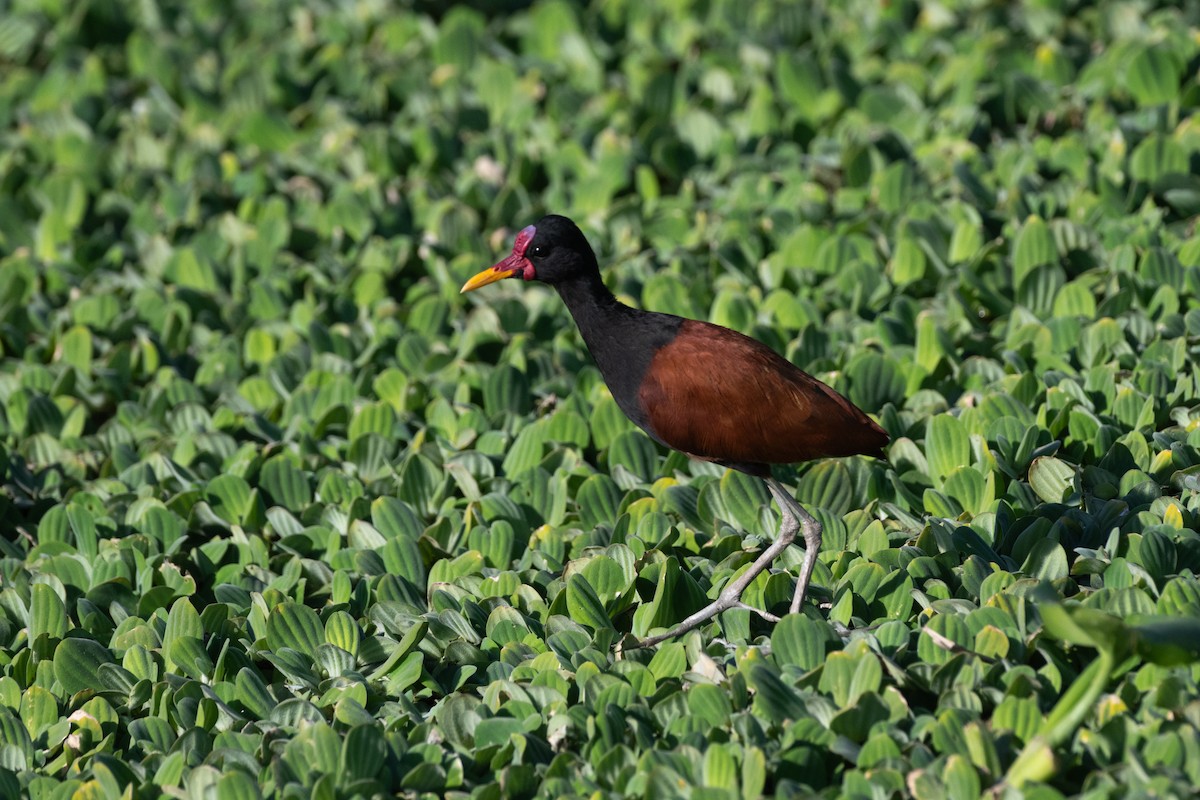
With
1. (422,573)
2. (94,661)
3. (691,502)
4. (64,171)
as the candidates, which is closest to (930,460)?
(691,502)

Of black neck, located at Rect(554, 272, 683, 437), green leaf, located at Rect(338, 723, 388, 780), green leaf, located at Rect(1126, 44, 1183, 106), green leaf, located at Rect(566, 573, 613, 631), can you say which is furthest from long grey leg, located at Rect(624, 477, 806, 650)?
green leaf, located at Rect(1126, 44, 1183, 106)

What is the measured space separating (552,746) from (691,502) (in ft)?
4.82

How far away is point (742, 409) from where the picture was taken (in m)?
4.90

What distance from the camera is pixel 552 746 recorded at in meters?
4.18

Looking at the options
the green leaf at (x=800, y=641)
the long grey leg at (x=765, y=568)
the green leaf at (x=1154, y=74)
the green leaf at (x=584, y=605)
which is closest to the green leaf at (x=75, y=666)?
the green leaf at (x=584, y=605)

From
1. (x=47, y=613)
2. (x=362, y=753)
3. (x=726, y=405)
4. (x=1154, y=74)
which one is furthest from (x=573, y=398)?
(x=1154, y=74)

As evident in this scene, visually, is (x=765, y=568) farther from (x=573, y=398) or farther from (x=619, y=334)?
(x=573, y=398)

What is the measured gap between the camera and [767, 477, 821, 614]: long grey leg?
15.5 feet

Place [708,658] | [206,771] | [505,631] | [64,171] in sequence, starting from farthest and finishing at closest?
[64,171]
[505,631]
[708,658]
[206,771]

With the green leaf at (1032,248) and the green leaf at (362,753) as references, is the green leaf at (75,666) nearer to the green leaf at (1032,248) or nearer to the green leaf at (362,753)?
the green leaf at (362,753)

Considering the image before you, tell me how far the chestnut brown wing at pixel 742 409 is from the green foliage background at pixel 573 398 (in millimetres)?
376

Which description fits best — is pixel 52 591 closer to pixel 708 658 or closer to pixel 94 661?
pixel 94 661

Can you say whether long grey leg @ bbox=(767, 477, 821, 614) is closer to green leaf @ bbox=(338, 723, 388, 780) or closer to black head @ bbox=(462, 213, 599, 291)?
black head @ bbox=(462, 213, 599, 291)

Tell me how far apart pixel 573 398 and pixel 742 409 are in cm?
140
